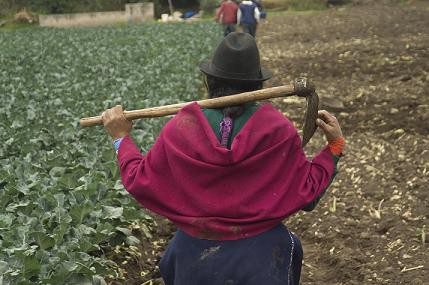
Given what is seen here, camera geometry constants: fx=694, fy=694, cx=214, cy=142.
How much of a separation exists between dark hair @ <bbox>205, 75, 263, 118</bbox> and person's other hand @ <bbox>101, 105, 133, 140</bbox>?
0.42m

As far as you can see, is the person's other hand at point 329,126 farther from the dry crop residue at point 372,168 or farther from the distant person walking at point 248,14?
the distant person walking at point 248,14

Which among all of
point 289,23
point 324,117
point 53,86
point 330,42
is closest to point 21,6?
point 289,23

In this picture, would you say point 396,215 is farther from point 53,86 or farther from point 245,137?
point 53,86

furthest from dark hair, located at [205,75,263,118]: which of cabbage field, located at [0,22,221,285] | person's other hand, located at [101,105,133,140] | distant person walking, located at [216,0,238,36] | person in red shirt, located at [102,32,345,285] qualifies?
distant person walking, located at [216,0,238,36]

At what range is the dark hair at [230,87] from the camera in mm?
2756

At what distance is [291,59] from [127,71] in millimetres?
4498

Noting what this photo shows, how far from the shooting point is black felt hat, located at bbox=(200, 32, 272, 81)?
276 cm

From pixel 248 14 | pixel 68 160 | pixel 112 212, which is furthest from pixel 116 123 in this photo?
pixel 248 14

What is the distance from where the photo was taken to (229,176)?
2.68m

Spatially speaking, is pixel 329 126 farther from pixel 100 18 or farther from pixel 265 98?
pixel 100 18

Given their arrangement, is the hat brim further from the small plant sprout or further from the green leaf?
the small plant sprout

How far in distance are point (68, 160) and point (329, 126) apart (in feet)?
13.2

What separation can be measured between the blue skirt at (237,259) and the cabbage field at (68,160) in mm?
1162

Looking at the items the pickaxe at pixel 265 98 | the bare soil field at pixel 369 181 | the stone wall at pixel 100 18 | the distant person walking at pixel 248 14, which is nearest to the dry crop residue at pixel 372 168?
the bare soil field at pixel 369 181
